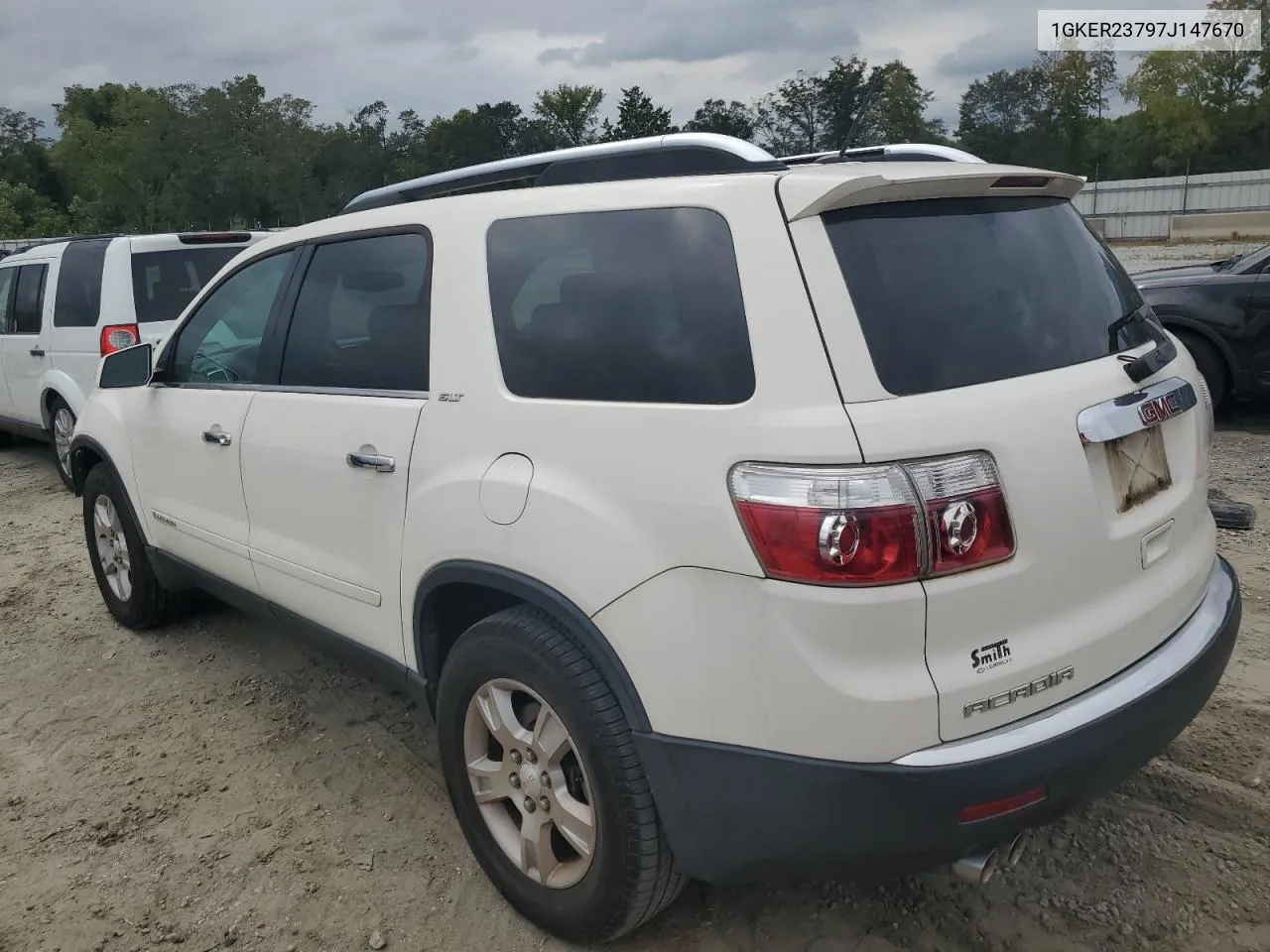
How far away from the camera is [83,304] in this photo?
A: 744 centimetres

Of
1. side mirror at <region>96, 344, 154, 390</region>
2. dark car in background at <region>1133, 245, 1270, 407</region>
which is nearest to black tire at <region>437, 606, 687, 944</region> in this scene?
side mirror at <region>96, 344, 154, 390</region>

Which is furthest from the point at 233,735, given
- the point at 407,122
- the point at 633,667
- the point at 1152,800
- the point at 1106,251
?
the point at 407,122

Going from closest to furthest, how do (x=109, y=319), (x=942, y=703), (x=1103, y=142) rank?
1. (x=942, y=703)
2. (x=109, y=319)
3. (x=1103, y=142)

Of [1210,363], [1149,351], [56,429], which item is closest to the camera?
[1149,351]

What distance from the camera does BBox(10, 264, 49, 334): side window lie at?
8.07m

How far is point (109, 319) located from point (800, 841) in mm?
6766

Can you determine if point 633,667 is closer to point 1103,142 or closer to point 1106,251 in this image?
point 1106,251

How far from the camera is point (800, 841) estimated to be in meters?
2.04

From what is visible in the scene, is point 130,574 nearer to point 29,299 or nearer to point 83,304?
point 83,304

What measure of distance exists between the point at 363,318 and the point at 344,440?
1.31 ft

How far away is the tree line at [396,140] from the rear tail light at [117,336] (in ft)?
118

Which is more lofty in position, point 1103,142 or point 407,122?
point 407,122

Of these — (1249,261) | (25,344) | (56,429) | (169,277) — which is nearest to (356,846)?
(169,277)

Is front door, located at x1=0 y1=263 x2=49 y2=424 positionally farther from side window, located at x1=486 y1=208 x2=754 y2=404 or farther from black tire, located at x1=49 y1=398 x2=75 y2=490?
side window, located at x1=486 y1=208 x2=754 y2=404
